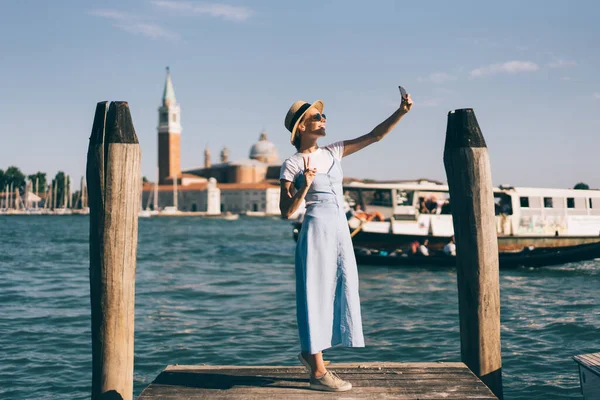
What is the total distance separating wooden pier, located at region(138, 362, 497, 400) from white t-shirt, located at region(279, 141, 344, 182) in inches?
42.8

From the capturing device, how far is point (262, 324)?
33.7 feet

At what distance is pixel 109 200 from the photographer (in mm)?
3893

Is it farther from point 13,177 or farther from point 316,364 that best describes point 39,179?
point 316,364

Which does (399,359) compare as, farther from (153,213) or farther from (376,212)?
(153,213)

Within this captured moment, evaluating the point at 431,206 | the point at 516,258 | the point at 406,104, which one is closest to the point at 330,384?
the point at 406,104

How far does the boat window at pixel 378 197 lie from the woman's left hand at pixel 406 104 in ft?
61.6

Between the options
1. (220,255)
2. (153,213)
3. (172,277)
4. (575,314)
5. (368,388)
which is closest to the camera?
(368,388)

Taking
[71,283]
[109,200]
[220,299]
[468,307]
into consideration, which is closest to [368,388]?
[468,307]

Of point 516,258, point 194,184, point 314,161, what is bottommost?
point 516,258

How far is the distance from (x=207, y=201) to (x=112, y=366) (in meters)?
106

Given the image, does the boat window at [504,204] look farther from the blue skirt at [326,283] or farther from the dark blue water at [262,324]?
the blue skirt at [326,283]

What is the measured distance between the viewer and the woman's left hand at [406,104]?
3.67 metres

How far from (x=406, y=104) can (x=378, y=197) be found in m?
19.8

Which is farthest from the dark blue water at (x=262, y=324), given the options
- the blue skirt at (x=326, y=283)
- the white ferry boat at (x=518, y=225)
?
the blue skirt at (x=326, y=283)
